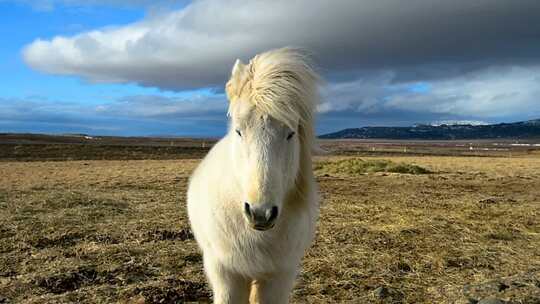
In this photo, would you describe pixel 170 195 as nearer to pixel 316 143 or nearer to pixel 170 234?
pixel 170 234

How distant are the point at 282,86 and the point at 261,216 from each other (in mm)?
930

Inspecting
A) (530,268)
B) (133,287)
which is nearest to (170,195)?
(133,287)

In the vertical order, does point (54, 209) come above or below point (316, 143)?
below

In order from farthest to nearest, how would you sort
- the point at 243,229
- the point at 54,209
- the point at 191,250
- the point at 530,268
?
the point at 54,209 → the point at 191,250 → the point at 530,268 → the point at 243,229

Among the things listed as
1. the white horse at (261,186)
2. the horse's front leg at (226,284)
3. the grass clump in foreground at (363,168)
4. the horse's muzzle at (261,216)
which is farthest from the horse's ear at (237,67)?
the grass clump in foreground at (363,168)

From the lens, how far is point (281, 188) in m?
3.05

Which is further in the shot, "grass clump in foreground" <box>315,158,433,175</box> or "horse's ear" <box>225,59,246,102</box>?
"grass clump in foreground" <box>315,158,433,175</box>

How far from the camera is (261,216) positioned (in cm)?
285

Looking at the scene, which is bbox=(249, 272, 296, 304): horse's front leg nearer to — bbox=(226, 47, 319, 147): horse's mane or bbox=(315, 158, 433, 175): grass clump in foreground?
bbox=(226, 47, 319, 147): horse's mane

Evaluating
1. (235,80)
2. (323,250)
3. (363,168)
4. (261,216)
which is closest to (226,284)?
(261,216)

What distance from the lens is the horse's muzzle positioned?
2846 mm

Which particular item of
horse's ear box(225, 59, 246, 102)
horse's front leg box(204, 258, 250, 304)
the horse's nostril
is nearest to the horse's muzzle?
the horse's nostril

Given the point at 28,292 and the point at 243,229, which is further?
the point at 28,292

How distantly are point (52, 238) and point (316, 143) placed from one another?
5.97 m
